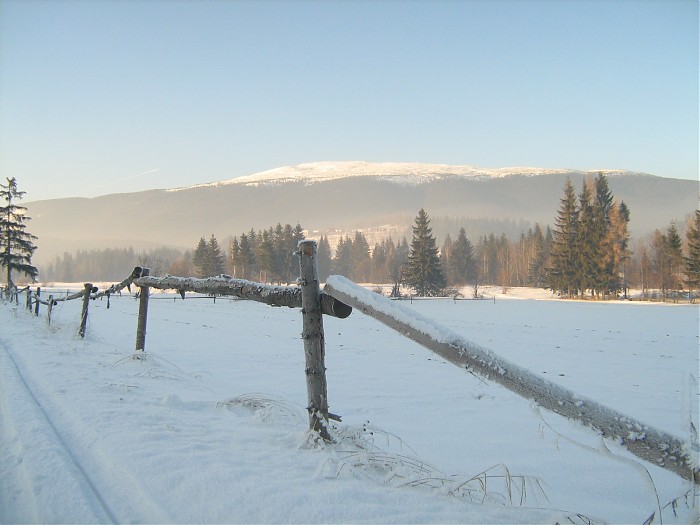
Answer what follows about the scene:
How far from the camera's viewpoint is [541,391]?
1896 mm

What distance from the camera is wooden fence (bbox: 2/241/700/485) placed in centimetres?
166

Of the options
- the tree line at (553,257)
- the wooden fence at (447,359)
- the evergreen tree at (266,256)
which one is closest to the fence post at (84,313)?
the wooden fence at (447,359)

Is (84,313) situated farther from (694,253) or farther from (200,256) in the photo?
(200,256)

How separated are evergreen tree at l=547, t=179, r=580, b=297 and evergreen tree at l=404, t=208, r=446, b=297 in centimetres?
1508

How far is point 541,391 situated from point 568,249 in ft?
194

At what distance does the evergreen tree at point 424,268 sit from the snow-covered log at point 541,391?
5700 centimetres

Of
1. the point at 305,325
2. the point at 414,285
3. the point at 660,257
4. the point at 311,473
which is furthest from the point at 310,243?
the point at 660,257

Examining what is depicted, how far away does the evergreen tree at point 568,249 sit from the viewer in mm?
53963

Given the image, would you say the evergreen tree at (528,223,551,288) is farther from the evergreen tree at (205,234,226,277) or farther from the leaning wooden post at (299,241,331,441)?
the leaning wooden post at (299,241,331,441)

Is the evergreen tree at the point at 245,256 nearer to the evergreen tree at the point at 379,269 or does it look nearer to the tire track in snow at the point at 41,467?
the evergreen tree at the point at 379,269

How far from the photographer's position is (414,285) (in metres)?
59.5

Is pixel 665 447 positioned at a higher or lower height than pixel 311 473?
higher

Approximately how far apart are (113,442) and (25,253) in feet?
140

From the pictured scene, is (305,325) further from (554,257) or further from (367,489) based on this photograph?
(554,257)
